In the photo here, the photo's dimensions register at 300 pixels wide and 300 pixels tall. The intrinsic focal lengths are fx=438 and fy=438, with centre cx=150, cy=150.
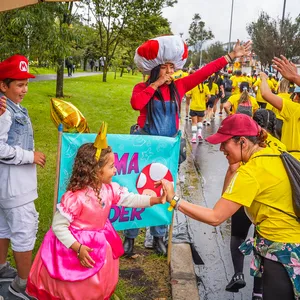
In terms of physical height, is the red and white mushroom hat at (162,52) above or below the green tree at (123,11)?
below

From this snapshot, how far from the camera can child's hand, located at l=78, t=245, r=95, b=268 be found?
2.65m

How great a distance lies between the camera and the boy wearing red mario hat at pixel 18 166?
125 inches

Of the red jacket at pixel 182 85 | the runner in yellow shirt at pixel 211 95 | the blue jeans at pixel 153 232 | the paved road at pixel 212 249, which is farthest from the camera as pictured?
the runner in yellow shirt at pixel 211 95

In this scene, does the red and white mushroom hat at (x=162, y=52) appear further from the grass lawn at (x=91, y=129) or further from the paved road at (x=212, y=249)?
the paved road at (x=212, y=249)

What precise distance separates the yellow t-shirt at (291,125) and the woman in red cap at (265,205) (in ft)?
4.98

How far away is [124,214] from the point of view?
13.5 feet

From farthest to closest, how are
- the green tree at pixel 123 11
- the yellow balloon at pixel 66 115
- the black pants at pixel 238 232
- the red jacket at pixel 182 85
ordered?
the green tree at pixel 123 11
the red jacket at pixel 182 85
the black pants at pixel 238 232
the yellow balloon at pixel 66 115

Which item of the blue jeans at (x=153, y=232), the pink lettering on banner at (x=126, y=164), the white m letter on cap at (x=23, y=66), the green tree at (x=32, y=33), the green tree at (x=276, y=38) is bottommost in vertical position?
A: the blue jeans at (x=153, y=232)

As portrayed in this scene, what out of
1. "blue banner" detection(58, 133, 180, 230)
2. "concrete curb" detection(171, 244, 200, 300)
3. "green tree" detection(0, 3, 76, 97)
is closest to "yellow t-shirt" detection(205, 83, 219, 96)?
"green tree" detection(0, 3, 76, 97)

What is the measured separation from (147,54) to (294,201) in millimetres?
2230

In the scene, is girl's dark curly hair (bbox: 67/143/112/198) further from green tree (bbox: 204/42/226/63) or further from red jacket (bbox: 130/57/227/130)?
green tree (bbox: 204/42/226/63)

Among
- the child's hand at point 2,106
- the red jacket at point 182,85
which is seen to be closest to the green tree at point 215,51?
the red jacket at point 182,85

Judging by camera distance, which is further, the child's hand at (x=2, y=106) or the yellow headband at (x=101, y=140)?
the child's hand at (x=2, y=106)

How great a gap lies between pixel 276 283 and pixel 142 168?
1757 millimetres
